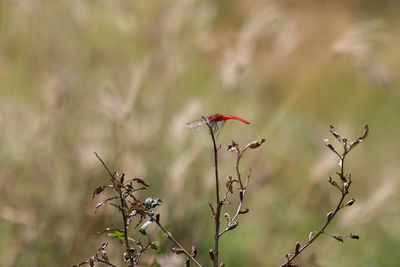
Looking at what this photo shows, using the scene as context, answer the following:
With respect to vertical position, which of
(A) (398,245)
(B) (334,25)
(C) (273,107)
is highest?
(B) (334,25)

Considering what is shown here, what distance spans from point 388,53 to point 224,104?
363 cm

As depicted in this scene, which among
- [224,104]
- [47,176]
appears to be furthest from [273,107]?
[47,176]

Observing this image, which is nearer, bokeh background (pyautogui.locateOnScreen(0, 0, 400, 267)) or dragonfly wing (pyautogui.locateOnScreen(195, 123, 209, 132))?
dragonfly wing (pyautogui.locateOnScreen(195, 123, 209, 132))

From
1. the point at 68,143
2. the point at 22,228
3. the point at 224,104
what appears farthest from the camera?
the point at 224,104

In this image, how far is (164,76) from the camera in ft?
9.90

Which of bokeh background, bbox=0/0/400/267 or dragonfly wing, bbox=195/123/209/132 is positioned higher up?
bokeh background, bbox=0/0/400/267

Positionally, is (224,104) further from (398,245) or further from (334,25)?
(334,25)

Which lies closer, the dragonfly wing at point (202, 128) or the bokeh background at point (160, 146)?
the dragonfly wing at point (202, 128)

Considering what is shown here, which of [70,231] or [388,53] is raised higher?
[388,53]

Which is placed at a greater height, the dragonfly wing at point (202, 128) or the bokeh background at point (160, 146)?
the bokeh background at point (160, 146)

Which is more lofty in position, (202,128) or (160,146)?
(160,146)

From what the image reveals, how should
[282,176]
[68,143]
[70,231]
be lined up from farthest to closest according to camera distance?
[282,176] → [68,143] → [70,231]

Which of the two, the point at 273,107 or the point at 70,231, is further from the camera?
the point at 273,107

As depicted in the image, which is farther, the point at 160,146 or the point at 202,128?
the point at 160,146
